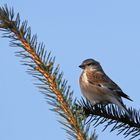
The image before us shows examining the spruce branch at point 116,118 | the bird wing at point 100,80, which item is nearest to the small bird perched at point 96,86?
the bird wing at point 100,80

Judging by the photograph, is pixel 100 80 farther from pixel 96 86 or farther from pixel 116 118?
pixel 116 118

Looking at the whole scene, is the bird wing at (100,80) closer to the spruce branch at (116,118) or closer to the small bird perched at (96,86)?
the small bird perched at (96,86)

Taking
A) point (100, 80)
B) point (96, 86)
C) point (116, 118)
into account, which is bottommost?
point (116, 118)

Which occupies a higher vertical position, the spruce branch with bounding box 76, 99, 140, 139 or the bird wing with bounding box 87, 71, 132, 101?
the bird wing with bounding box 87, 71, 132, 101

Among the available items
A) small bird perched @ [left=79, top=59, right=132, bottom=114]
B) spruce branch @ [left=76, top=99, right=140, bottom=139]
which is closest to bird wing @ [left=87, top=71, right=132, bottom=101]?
small bird perched @ [left=79, top=59, right=132, bottom=114]

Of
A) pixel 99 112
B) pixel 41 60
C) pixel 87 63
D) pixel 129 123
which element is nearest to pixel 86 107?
pixel 99 112

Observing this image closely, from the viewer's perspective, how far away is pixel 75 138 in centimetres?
207

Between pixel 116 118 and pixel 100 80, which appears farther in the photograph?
pixel 100 80

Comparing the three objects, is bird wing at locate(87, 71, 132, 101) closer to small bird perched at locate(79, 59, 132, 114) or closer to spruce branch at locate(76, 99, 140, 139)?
small bird perched at locate(79, 59, 132, 114)

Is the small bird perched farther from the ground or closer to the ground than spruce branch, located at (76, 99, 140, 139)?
farther from the ground

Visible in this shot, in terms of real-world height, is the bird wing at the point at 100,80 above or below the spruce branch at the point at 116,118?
above

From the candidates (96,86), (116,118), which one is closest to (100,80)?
(96,86)

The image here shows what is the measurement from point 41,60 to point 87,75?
5759mm

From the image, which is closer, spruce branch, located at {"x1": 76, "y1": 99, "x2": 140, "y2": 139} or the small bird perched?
spruce branch, located at {"x1": 76, "y1": 99, "x2": 140, "y2": 139}
